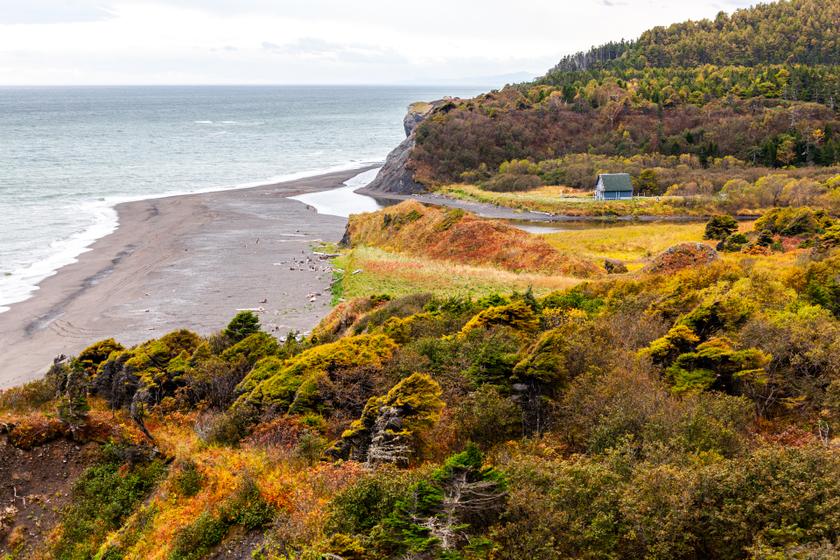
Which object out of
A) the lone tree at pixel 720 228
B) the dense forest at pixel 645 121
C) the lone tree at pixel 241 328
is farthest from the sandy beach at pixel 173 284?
the dense forest at pixel 645 121

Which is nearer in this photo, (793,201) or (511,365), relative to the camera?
(511,365)

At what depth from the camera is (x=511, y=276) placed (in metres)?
34.9

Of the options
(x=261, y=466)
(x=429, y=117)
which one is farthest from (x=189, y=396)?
(x=429, y=117)

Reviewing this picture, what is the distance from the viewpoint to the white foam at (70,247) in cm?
4050

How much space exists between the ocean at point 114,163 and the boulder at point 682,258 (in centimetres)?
3399

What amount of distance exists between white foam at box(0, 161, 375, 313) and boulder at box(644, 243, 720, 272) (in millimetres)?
33766

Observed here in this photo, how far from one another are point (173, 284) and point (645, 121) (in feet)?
273

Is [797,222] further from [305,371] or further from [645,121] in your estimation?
[645,121]

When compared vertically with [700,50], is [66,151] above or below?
Result: below

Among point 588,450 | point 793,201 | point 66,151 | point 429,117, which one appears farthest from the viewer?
point 66,151

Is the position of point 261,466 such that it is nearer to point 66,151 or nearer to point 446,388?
point 446,388

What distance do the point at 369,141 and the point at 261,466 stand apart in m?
143

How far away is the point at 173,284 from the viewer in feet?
134

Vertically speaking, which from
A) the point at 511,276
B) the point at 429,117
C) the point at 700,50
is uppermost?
the point at 700,50
